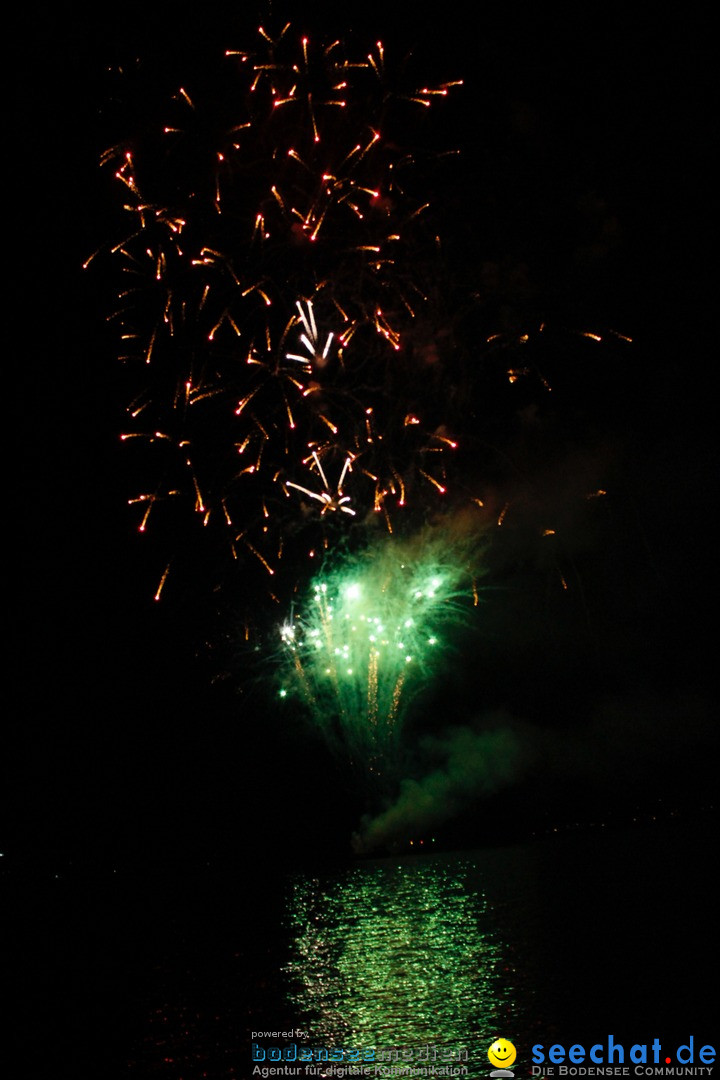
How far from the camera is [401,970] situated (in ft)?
24.7

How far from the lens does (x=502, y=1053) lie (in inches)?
196

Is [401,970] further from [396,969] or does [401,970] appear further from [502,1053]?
[502,1053]

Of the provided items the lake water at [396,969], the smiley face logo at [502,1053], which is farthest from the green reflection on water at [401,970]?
the smiley face logo at [502,1053]

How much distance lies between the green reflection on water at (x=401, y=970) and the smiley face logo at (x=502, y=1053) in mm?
136

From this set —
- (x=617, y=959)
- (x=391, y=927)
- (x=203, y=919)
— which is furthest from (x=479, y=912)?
(x=203, y=919)

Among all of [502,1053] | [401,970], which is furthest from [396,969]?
[502,1053]

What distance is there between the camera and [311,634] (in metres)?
17.2

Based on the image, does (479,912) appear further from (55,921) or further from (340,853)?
(340,853)

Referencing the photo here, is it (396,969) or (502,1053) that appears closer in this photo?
(502,1053)

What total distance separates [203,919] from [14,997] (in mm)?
5248

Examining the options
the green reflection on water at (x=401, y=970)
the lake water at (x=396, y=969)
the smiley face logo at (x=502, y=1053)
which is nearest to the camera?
the smiley face logo at (x=502, y=1053)

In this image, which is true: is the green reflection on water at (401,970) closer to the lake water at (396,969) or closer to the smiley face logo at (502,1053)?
the lake water at (396,969)

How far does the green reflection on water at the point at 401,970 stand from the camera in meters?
5.74

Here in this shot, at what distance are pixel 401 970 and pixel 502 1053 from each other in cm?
278
